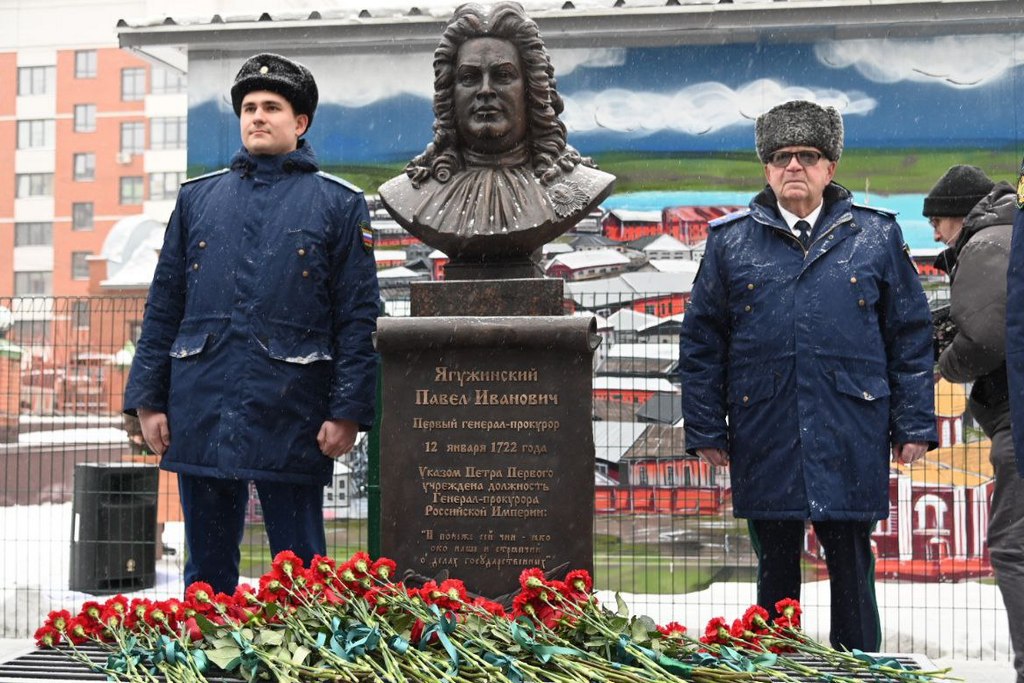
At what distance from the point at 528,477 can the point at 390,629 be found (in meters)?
1.05

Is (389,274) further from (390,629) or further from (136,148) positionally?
(136,148)

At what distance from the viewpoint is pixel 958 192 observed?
548 cm

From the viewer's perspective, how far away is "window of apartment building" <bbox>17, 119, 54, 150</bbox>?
61344mm

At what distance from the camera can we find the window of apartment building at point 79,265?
193 ft

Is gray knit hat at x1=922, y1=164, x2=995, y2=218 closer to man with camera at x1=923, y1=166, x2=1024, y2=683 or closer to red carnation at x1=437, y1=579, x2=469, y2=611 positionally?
man with camera at x1=923, y1=166, x2=1024, y2=683

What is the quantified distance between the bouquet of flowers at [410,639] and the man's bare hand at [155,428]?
34.2 inches

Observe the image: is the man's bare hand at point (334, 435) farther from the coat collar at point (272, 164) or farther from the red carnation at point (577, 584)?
the red carnation at point (577, 584)

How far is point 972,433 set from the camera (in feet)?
27.9

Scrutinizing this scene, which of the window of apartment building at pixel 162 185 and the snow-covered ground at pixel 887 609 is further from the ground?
the window of apartment building at pixel 162 185

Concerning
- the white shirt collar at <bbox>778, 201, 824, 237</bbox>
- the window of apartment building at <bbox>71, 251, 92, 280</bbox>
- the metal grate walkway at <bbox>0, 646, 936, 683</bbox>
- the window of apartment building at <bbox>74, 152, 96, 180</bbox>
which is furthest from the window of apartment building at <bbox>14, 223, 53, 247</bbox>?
the metal grate walkway at <bbox>0, 646, 936, 683</bbox>

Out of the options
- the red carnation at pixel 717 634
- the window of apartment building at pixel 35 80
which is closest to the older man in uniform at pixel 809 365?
the red carnation at pixel 717 634

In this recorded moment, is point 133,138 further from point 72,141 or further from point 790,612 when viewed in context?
point 790,612

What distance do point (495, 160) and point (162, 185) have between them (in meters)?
56.1

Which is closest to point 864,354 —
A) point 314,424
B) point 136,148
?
point 314,424
